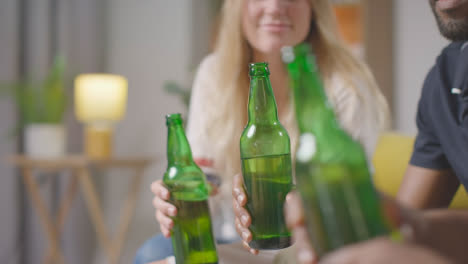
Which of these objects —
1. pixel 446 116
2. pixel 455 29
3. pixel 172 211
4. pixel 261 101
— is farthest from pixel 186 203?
pixel 455 29

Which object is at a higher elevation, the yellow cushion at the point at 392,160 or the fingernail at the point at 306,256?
the fingernail at the point at 306,256

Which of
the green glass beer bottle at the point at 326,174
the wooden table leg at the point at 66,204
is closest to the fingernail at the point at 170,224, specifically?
the green glass beer bottle at the point at 326,174

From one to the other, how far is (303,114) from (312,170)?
0.17 ft

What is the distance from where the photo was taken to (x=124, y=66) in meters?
3.11

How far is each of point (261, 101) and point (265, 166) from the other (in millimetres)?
87

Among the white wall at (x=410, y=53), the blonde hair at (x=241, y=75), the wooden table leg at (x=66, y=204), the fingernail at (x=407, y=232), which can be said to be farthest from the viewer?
the wooden table leg at (x=66, y=204)

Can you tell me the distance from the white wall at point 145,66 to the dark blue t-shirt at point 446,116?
7.67 feet

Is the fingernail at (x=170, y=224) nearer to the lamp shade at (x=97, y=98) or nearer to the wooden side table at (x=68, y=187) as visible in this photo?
the wooden side table at (x=68, y=187)

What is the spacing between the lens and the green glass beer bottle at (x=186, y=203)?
0.54m

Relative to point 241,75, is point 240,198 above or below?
below

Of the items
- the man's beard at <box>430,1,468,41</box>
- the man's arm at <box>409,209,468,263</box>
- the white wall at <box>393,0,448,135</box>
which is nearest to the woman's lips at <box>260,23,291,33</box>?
the man's beard at <box>430,1,468,41</box>

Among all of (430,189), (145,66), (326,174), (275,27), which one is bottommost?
(430,189)

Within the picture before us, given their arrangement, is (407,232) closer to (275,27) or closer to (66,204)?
(275,27)

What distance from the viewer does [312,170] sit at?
0.35 meters
